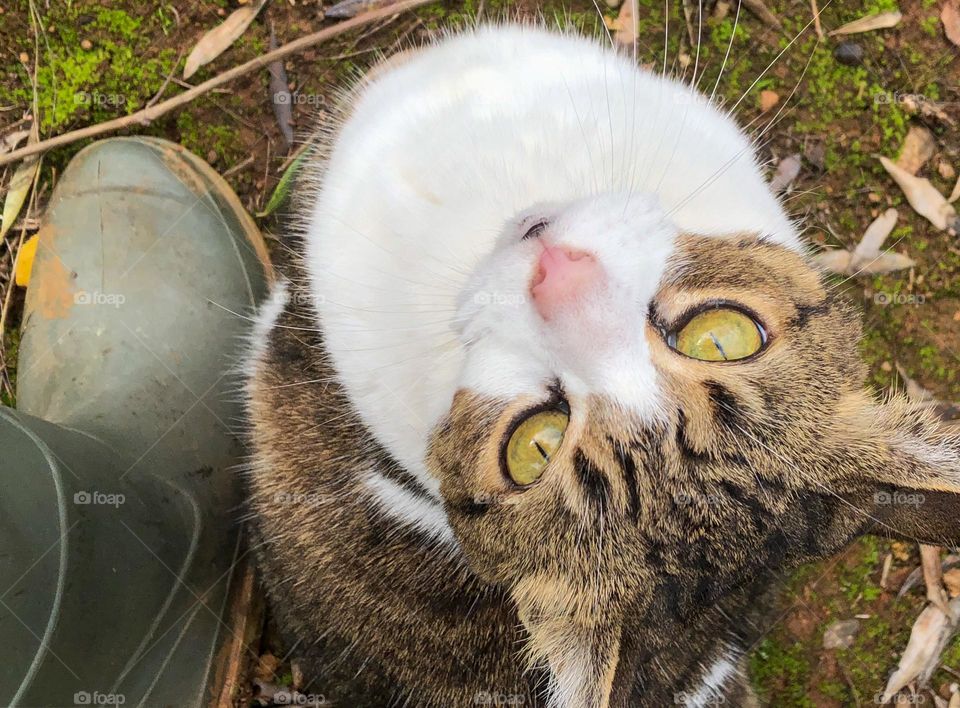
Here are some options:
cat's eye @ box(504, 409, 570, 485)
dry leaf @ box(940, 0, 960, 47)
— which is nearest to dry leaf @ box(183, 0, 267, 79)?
cat's eye @ box(504, 409, 570, 485)

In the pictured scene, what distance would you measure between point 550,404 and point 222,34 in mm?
2474

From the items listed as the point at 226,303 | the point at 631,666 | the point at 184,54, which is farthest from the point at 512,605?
the point at 184,54

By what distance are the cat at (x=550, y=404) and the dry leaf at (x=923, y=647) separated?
129 centimetres

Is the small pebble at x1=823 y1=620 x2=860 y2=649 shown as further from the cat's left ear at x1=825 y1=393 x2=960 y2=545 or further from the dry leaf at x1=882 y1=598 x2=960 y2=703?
the cat's left ear at x1=825 y1=393 x2=960 y2=545

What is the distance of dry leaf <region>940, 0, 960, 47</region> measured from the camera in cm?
322

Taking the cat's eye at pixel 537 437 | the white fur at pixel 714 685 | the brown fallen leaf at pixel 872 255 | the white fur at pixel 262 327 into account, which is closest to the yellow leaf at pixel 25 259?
the white fur at pixel 262 327

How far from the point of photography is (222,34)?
308 centimetres

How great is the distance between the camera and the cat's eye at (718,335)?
66.1 inches

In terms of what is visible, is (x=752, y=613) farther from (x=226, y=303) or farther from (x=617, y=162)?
(x=226, y=303)

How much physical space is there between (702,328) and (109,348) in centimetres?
237

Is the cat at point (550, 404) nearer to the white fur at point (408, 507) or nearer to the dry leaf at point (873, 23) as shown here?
the white fur at point (408, 507)

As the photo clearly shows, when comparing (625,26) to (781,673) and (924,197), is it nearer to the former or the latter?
(924,197)

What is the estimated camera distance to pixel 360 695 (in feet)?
7.82

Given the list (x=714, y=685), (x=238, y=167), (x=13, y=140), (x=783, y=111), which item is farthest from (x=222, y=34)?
(x=714, y=685)
